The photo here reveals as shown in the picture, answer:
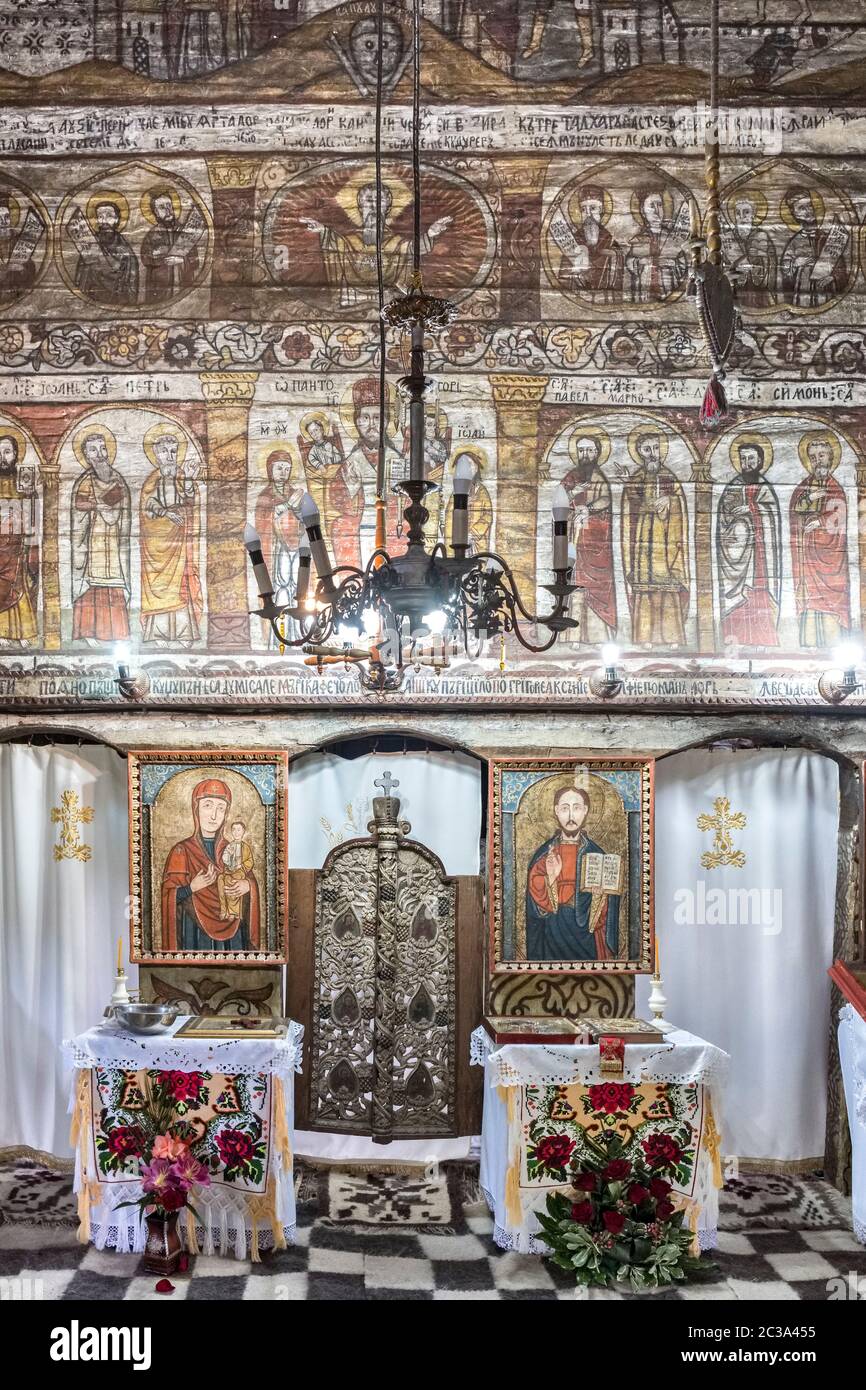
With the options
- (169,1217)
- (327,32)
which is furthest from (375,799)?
(327,32)

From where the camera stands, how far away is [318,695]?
6.71 metres

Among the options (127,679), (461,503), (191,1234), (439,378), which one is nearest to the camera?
(461,503)

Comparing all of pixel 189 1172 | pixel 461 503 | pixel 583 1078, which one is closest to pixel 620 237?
pixel 461 503

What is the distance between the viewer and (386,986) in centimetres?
676

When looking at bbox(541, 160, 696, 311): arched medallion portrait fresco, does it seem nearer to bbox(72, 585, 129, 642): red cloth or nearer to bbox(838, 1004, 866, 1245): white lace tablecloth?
bbox(72, 585, 129, 642): red cloth

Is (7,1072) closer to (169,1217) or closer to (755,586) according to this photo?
(169,1217)

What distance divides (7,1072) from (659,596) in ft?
17.1

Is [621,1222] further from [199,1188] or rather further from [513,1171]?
[199,1188]

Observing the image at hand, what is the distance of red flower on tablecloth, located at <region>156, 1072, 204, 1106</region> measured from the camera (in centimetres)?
564

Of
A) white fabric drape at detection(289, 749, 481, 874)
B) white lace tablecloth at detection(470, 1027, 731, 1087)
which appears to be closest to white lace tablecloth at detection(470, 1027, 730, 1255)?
white lace tablecloth at detection(470, 1027, 731, 1087)

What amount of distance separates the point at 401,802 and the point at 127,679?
191cm

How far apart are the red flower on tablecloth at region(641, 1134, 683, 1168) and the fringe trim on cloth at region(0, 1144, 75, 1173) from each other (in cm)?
362

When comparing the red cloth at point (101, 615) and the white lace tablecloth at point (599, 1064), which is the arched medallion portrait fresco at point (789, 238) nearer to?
the red cloth at point (101, 615)

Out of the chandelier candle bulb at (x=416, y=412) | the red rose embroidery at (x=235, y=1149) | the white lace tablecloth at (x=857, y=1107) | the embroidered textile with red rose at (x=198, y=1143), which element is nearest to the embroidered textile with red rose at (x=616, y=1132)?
the white lace tablecloth at (x=857, y=1107)
